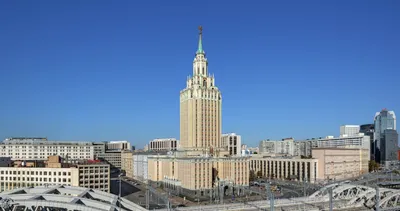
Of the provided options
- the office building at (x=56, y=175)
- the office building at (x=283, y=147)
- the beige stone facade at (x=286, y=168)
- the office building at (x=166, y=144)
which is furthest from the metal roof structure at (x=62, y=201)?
the office building at (x=283, y=147)

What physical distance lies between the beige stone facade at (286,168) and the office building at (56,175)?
185 feet

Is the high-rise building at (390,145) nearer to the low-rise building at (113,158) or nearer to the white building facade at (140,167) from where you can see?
the white building facade at (140,167)

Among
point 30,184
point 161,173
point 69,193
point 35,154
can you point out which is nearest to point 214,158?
point 161,173

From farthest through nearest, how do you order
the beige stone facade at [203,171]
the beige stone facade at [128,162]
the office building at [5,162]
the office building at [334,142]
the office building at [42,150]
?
1. the office building at [334,142]
2. the beige stone facade at [128,162]
3. the office building at [42,150]
4. the beige stone facade at [203,171]
5. the office building at [5,162]

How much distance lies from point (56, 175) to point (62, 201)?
44.4 m

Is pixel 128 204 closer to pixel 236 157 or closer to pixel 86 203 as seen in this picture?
pixel 86 203

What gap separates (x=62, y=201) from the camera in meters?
28.2

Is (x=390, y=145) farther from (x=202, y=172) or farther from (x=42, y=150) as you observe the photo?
(x=42, y=150)

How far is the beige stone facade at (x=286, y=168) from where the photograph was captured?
10919cm

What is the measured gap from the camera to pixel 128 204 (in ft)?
101

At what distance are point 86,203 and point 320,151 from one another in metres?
94.1

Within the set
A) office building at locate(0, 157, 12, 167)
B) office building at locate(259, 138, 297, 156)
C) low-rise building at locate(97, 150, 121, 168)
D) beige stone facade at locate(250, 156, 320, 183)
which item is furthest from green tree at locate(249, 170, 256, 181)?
low-rise building at locate(97, 150, 121, 168)

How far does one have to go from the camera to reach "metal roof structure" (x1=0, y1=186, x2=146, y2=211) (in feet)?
86.3

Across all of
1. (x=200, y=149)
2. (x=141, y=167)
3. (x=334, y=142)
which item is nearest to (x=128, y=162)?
(x=141, y=167)
